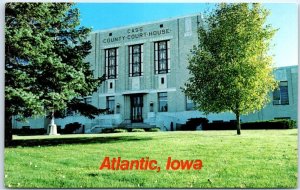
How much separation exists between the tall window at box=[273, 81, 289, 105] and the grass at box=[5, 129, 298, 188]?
0.81m

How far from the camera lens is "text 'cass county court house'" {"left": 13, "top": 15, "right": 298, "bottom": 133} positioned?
8.75m

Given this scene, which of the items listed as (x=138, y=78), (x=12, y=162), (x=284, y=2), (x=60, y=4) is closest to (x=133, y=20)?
(x=138, y=78)

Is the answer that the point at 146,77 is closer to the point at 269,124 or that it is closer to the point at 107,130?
the point at 107,130

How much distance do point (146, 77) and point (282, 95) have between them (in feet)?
11.1

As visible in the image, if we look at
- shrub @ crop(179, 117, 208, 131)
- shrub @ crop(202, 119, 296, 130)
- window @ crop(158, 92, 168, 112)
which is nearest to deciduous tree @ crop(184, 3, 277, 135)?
shrub @ crop(202, 119, 296, 130)

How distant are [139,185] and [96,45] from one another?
356cm

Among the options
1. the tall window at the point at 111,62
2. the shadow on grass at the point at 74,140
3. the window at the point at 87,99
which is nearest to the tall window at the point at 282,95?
the shadow on grass at the point at 74,140

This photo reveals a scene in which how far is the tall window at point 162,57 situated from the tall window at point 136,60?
13.2 inches

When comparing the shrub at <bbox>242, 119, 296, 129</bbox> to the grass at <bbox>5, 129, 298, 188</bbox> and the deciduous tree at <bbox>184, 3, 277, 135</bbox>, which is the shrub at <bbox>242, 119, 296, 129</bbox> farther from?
the deciduous tree at <bbox>184, 3, 277, 135</bbox>

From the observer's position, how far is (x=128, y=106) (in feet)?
28.4

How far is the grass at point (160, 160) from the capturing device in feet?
22.5

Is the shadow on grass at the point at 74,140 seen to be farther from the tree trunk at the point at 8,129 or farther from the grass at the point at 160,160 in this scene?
the tree trunk at the point at 8,129

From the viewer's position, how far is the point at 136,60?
9055 mm

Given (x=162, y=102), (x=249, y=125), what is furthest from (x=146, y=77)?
(x=249, y=125)
